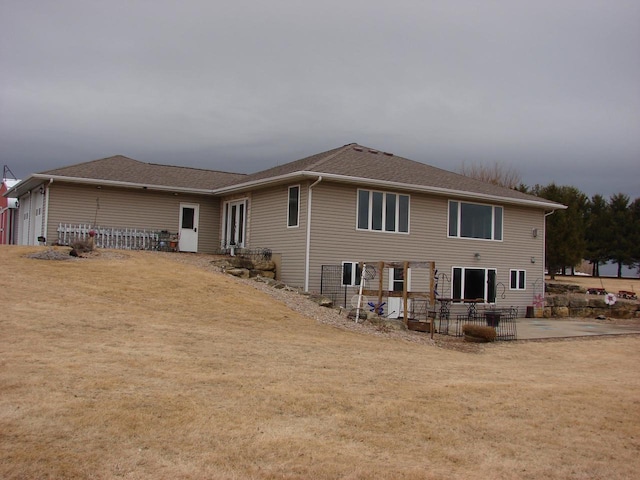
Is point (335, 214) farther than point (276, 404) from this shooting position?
Yes

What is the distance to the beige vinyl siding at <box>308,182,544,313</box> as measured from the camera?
20.9 meters

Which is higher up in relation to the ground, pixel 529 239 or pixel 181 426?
pixel 529 239

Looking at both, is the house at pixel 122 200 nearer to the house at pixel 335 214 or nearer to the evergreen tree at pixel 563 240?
the house at pixel 335 214

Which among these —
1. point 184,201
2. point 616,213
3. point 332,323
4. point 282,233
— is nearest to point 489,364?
point 332,323

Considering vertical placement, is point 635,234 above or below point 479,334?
above

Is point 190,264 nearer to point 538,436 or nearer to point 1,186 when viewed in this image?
point 538,436

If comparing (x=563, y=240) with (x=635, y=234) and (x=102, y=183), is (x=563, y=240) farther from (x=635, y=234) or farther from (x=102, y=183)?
(x=102, y=183)

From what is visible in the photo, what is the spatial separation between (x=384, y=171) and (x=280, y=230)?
4.34 metres

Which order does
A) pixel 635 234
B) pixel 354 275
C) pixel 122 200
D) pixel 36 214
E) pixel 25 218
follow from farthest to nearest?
pixel 635 234 → pixel 25 218 → pixel 36 214 → pixel 122 200 → pixel 354 275

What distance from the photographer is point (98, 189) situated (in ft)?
81.3

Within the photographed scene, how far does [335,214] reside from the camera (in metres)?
21.1

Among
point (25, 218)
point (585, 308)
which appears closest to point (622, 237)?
point (585, 308)

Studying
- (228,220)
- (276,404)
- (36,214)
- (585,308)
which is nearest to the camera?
(276,404)

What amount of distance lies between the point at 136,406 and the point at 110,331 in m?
4.82
